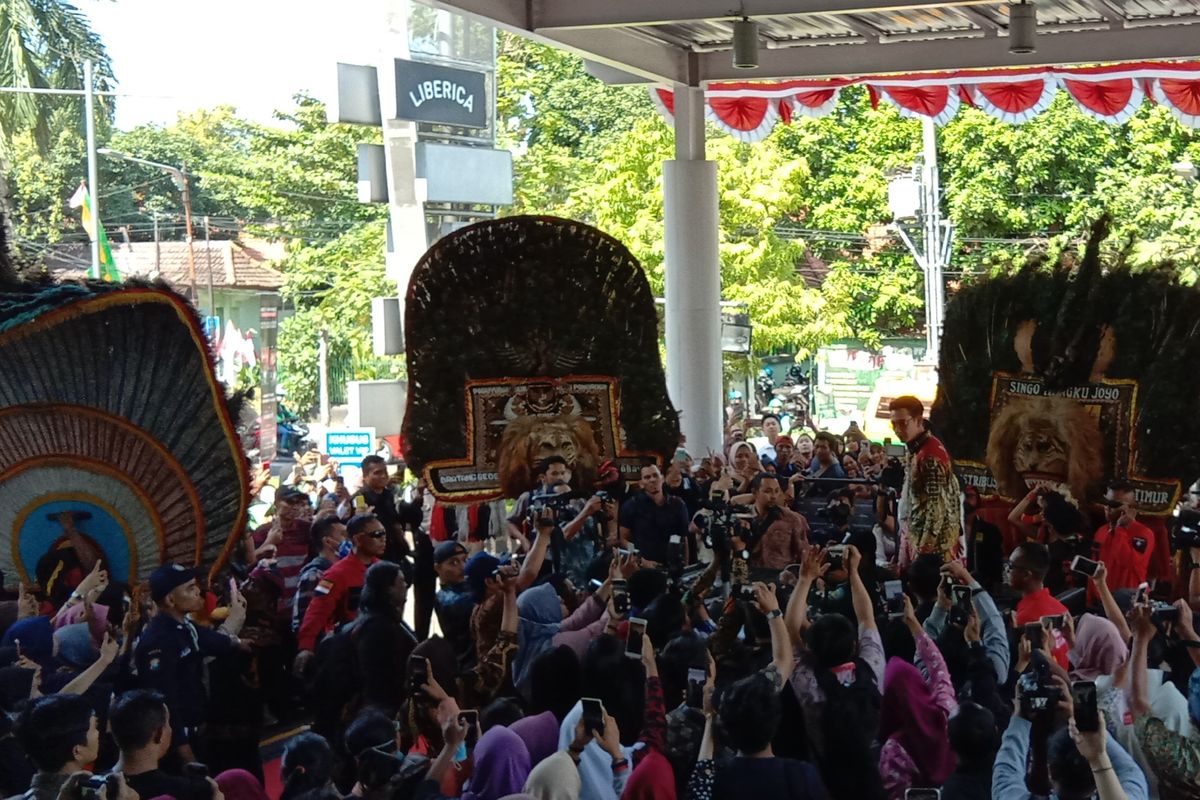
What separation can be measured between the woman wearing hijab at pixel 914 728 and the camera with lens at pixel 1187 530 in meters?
3.01

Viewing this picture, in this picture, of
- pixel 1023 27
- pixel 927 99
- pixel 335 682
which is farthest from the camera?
pixel 927 99

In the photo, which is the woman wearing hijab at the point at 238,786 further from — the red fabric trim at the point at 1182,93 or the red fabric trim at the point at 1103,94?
the red fabric trim at the point at 1182,93

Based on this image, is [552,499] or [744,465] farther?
[744,465]

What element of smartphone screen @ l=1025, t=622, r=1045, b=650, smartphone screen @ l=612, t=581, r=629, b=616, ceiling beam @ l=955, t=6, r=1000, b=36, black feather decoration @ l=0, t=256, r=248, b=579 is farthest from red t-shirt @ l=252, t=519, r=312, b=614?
ceiling beam @ l=955, t=6, r=1000, b=36

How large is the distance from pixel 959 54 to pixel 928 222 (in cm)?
1145

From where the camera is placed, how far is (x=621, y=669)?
191 inches

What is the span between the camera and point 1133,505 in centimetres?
833

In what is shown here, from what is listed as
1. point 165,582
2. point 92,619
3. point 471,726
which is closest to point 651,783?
point 471,726

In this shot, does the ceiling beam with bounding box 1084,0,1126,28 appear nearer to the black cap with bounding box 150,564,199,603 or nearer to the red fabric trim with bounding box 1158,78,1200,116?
the red fabric trim with bounding box 1158,78,1200,116

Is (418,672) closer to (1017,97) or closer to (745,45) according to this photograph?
(745,45)

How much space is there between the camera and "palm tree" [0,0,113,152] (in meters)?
25.1

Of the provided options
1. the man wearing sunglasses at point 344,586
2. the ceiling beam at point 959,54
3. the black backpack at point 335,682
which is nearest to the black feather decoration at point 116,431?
the man wearing sunglasses at point 344,586

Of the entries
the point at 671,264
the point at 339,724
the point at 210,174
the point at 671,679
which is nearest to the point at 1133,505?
the point at 671,679

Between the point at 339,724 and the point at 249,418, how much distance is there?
6.89 feet
